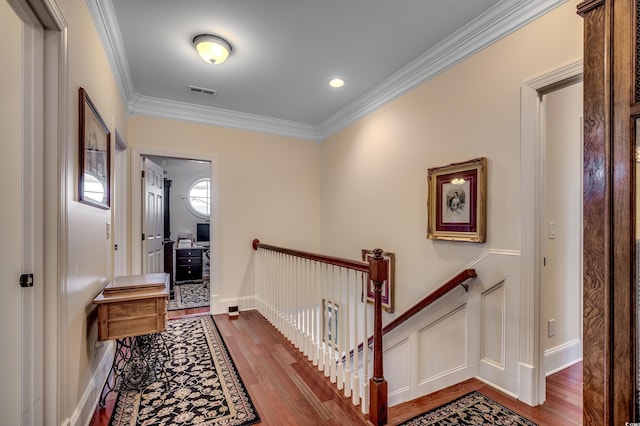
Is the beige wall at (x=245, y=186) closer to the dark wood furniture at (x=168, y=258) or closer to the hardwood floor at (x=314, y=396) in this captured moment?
the hardwood floor at (x=314, y=396)

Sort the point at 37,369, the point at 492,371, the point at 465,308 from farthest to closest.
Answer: the point at 465,308
the point at 492,371
the point at 37,369

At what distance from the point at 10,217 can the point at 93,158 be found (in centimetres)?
77

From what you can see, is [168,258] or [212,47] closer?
[212,47]

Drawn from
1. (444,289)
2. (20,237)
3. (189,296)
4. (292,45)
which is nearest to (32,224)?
(20,237)

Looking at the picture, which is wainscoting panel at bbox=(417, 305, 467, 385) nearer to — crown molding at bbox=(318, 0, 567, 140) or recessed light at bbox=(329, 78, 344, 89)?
crown molding at bbox=(318, 0, 567, 140)

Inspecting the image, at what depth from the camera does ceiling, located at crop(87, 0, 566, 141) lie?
205 centimetres

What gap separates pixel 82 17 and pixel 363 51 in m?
2.00

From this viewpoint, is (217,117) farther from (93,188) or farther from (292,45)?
(93,188)

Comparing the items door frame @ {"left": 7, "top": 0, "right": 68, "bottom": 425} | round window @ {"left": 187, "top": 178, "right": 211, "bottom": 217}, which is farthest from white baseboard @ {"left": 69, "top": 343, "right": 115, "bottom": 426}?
round window @ {"left": 187, "top": 178, "right": 211, "bottom": 217}

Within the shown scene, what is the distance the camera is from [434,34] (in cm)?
236

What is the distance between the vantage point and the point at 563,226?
2.38 meters

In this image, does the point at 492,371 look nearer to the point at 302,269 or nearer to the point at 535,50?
the point at 302,269

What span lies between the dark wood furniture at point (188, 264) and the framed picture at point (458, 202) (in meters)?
4.68

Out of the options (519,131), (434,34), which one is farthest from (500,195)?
(434,34)
